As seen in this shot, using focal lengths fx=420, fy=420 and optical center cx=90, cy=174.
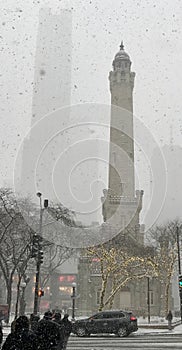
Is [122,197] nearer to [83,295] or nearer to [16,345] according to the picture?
[83,295]

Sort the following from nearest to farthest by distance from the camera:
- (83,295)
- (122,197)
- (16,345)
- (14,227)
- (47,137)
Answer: (16,345) < (14,227) < (83,295) < (122,197) < (47,137)

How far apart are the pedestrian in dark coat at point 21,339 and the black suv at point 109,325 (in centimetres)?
1747

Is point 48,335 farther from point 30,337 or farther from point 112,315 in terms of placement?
point 112,315

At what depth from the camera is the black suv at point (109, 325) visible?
24.2 m

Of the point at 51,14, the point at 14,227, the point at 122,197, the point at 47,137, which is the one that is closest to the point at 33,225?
the point at 14,227

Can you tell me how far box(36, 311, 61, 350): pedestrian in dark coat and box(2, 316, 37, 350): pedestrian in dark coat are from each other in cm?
45

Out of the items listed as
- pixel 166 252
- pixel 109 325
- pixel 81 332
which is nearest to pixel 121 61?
pixel 166 252

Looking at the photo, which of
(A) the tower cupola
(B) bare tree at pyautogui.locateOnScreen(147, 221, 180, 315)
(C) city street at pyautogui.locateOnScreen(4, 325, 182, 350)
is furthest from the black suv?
(A) the tower cupola

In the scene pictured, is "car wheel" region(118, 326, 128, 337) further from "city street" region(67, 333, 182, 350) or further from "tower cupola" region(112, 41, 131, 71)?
"tower cupola" region(112, 41, 131, 71)

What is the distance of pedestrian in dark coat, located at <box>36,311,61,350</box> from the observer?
832 cm

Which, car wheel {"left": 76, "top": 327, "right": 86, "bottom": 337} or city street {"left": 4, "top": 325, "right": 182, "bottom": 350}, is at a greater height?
city street {"left": 4, "top": 325, "right": 182, "bottom": 350}

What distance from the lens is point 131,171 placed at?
7119 centimetres

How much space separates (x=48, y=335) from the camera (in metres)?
8.63

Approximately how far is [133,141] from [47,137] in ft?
63.8
